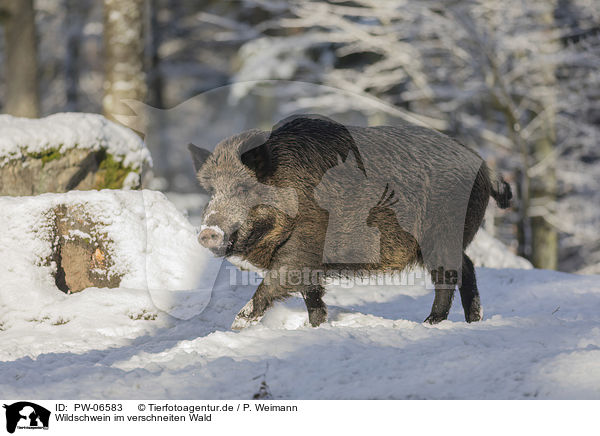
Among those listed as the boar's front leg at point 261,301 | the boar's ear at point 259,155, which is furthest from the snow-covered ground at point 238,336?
the boar's ear at point 259,155

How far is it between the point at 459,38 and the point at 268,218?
8.40 meters

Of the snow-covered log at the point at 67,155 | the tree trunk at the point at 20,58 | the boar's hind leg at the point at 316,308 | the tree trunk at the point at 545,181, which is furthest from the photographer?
the tree trunk at the point at 20,58

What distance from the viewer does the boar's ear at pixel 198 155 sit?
3822 mm

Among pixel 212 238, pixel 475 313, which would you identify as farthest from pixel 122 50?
pixel 475 313

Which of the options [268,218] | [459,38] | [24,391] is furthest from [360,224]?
[459,38]

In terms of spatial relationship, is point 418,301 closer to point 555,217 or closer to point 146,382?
point 146,382

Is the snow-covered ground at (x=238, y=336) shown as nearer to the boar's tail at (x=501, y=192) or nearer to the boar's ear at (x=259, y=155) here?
the boar's tail at (x=501, y=192)

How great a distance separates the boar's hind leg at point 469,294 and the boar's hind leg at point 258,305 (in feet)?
4.17

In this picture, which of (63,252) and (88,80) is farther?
(88,80)

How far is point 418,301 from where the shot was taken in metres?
5.61

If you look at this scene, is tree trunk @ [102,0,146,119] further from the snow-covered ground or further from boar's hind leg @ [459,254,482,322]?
boar's hind leg @ [459,254,482,322]

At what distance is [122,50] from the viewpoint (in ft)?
26.5
